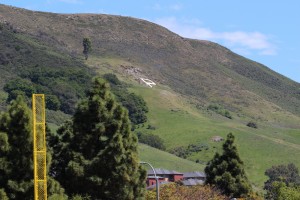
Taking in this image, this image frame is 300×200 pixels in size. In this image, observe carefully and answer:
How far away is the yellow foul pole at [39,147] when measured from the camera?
101 feet

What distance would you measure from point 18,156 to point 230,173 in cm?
2627

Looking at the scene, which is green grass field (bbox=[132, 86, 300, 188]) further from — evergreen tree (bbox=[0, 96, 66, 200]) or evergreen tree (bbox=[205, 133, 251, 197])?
evergreen tree (bbox=[0, 96, 66, 200])

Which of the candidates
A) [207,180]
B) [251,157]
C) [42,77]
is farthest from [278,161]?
[207,180]

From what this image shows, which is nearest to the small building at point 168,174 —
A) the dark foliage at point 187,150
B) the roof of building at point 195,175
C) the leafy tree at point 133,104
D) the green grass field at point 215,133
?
the roof of building at point 195,175

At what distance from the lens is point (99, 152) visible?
44562 mm

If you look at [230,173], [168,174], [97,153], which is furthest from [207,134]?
[97,153]

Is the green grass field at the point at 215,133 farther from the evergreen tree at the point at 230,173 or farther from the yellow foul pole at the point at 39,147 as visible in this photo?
the yellow foul pole at the point at 39,147

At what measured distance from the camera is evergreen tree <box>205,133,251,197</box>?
200 feet

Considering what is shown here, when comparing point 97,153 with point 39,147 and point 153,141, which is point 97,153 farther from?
point 153,141

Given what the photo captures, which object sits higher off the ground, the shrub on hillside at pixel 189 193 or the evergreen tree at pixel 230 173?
the evergreen tree at pixel 230 173

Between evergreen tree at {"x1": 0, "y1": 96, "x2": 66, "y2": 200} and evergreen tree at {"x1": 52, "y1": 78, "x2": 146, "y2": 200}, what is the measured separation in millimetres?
5101

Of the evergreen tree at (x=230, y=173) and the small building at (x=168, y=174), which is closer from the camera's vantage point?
the evergreen tree at (x=230, y=173)

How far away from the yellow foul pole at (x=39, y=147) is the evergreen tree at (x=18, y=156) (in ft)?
15.7

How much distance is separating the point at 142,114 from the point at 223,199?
379 ft
